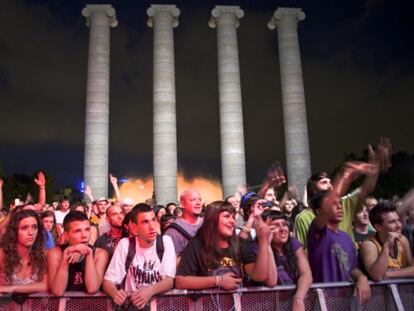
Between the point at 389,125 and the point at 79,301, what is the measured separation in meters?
68.5

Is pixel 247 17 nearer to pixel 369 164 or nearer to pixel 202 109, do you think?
pixel 202 109

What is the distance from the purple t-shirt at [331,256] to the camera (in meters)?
6.25

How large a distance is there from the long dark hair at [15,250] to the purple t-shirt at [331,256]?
13.6 ft

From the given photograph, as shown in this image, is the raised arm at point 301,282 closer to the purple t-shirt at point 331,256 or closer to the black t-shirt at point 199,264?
the purple t-shirt at point 331,256

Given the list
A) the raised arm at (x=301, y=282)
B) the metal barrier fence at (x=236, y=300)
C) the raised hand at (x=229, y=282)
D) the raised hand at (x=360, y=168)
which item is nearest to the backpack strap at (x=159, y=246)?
the metal barrier fence at (x=236, y=300)

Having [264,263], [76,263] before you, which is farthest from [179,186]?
[264,263]

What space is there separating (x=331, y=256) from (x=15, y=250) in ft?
15.9

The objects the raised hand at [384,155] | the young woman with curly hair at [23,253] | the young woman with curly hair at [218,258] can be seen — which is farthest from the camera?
the raised hand at [384,155]

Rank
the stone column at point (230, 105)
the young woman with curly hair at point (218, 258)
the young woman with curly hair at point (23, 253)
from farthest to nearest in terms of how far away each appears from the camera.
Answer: the stone column at point (230, 105)
the young woman with curly hair at point (23, 253)
the young woman with curly hair at point (218, 258)

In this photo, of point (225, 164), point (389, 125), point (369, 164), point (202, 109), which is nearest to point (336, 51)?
point (389, 125)

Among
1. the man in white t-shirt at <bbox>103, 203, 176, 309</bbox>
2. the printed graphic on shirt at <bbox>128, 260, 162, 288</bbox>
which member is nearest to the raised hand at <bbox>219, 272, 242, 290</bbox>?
the man in white t-shirt at <bbox>103, 203, 176, 309</bbox>

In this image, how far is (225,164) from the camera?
4075 centimetres

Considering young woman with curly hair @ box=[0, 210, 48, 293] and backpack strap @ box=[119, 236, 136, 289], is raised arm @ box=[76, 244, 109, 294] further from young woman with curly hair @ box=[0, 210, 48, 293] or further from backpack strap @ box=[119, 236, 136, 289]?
young woman with curly hair @ box=[0, 210, 48, 293]

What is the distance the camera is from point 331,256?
6.29 metres
